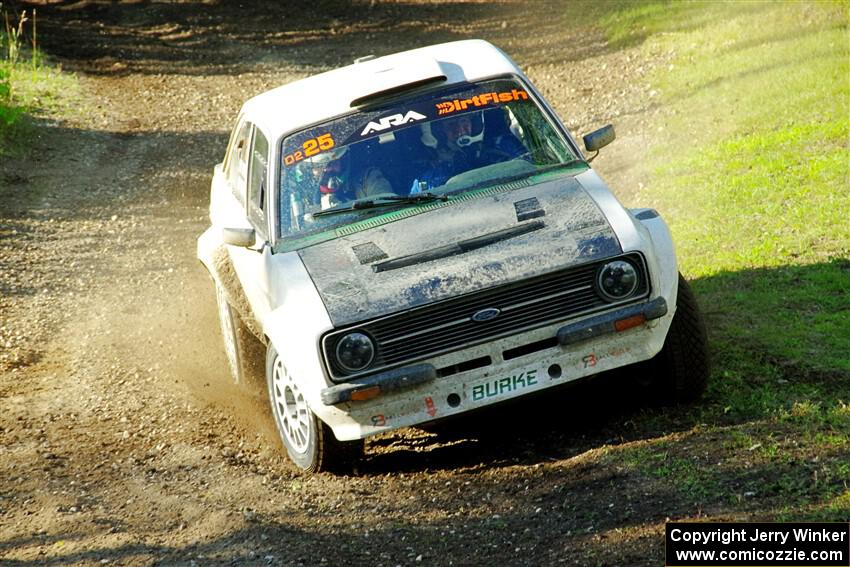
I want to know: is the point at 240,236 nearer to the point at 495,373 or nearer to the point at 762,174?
Result: the point at 495,373

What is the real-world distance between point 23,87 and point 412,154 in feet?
40.9

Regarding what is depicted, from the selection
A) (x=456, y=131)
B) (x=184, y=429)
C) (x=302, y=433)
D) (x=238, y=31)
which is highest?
(x=456, y=131)

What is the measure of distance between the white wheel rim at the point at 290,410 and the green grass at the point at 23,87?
953cm

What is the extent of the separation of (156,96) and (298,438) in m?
13.4

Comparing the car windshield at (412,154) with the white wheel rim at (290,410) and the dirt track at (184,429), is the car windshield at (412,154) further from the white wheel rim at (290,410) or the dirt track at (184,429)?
the dirt track at (184,429)

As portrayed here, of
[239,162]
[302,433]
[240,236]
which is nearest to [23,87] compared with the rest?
[239,162]

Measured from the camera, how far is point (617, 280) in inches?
238

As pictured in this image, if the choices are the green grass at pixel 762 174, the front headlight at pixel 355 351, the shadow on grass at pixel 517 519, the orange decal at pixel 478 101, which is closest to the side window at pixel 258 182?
the orange decal at pixel 478 101

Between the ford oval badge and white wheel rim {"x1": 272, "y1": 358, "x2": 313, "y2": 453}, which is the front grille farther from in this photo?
white wheel rim {"x1": 272, "y1": 358, "x2": 313, "y2": 453}

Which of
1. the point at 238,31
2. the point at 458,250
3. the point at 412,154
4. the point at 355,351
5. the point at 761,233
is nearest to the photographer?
the point at 355,351

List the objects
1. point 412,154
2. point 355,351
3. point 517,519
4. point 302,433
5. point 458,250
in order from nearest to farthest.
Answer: point 517,519, point 355,351, point 458,250, point 302,433, point 412,154

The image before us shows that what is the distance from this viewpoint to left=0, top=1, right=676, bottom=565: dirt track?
5.53 m

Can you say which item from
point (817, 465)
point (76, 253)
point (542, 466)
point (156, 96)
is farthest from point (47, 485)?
point (156, 96)

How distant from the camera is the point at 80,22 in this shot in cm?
2341
